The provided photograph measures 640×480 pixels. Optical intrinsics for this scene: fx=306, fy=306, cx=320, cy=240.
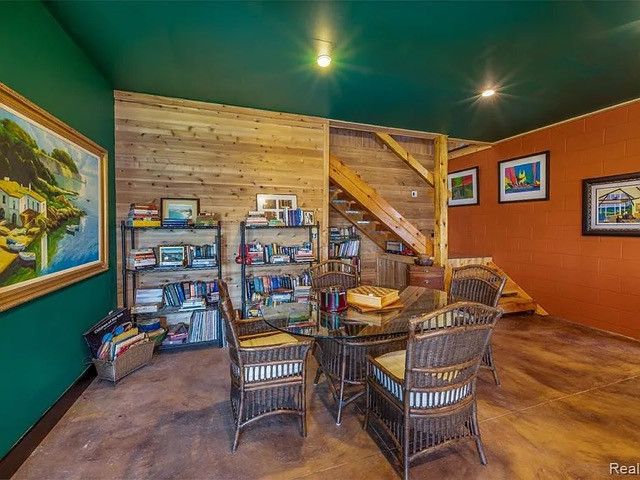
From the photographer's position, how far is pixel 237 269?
368 centimetres

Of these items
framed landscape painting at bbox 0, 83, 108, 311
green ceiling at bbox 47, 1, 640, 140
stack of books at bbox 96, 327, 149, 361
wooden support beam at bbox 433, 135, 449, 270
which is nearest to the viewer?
framed landscape painting at bbox 0, 83, 108, 311

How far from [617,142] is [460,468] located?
3971 mm

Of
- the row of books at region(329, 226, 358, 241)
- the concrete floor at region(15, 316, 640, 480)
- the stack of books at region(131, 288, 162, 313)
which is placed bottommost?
the concrete floor at region(15, 316, 640, 480)

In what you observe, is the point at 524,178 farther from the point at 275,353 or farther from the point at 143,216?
the point at 143,216

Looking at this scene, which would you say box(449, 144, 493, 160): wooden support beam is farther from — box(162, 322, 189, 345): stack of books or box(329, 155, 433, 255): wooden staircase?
box(162, 322, 189, 345): stack of books

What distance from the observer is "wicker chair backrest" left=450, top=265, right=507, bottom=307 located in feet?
7.95

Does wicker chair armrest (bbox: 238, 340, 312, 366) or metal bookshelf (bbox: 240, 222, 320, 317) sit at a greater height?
metal bookshelf (bbox: 240, 222, 320, 317)

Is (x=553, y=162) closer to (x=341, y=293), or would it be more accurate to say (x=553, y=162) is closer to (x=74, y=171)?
(x=341, y=293)

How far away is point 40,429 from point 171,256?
164 cm

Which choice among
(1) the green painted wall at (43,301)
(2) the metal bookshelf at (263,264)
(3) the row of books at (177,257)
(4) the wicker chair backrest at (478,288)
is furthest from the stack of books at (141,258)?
(4) the wicker chair backrest at (478,288)

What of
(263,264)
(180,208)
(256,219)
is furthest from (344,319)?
(180,208)

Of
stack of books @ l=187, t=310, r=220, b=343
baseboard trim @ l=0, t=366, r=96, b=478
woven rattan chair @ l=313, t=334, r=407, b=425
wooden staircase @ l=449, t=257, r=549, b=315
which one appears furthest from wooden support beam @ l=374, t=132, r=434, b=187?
baseboard trim @ l=0, t=366, r=96, b=478

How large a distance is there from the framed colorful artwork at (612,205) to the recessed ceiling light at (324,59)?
11.5ft

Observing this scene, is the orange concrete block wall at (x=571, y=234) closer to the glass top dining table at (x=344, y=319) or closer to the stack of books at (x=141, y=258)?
the glass top dining table at (x=344, y=319)
